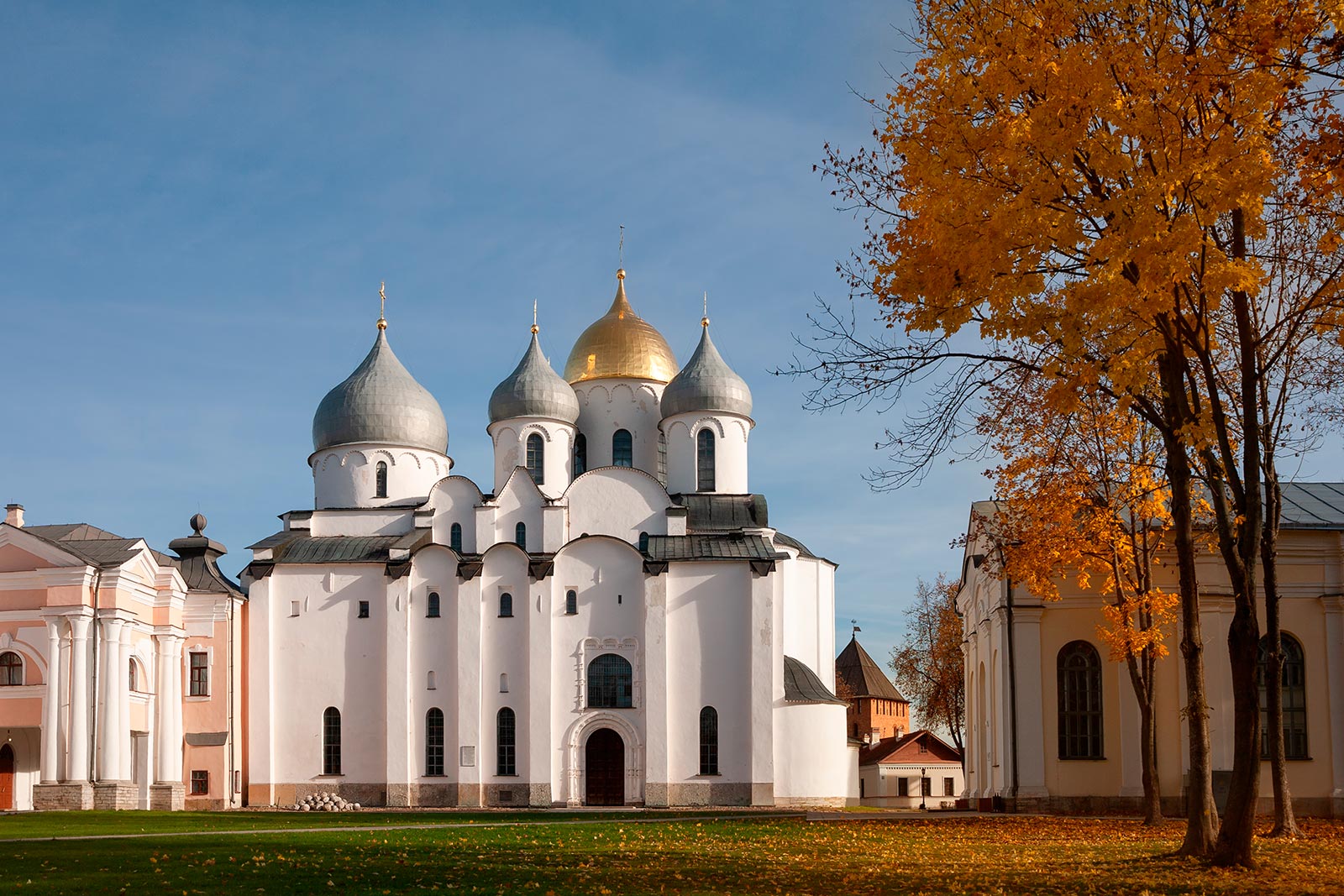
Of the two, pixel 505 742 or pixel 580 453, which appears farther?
pixel 580 453

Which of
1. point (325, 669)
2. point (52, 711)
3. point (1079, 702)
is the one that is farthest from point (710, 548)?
point (52, 711)

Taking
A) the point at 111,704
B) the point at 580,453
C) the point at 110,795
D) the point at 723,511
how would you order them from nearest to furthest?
the point at 110,795 → the point at 111,704 → the point at 723,511 → the point at 580,453

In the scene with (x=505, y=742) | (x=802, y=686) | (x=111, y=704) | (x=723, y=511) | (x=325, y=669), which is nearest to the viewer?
(x=111, y=704)

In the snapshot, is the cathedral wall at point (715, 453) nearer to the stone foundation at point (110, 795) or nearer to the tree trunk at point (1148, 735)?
the stone foundation at point (110, 795)

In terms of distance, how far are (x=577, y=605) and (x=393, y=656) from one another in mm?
6191

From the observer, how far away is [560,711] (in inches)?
1806

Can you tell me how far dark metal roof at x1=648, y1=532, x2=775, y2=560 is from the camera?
4584cm

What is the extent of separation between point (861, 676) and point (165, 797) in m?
47.3

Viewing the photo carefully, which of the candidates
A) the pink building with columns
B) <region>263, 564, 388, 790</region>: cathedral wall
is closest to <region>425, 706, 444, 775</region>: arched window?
<region>263, 564, 388, 790</region>: cathedral wall

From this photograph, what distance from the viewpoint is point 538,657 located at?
150 ft

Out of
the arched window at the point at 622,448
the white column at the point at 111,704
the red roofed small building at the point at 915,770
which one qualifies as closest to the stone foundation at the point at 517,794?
the white column at the point at 111,704

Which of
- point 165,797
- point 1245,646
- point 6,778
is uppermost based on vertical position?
point 1245,646

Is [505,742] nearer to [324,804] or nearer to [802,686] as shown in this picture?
[324,804]

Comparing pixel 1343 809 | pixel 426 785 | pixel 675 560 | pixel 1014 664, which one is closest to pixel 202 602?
pixel 426 785
